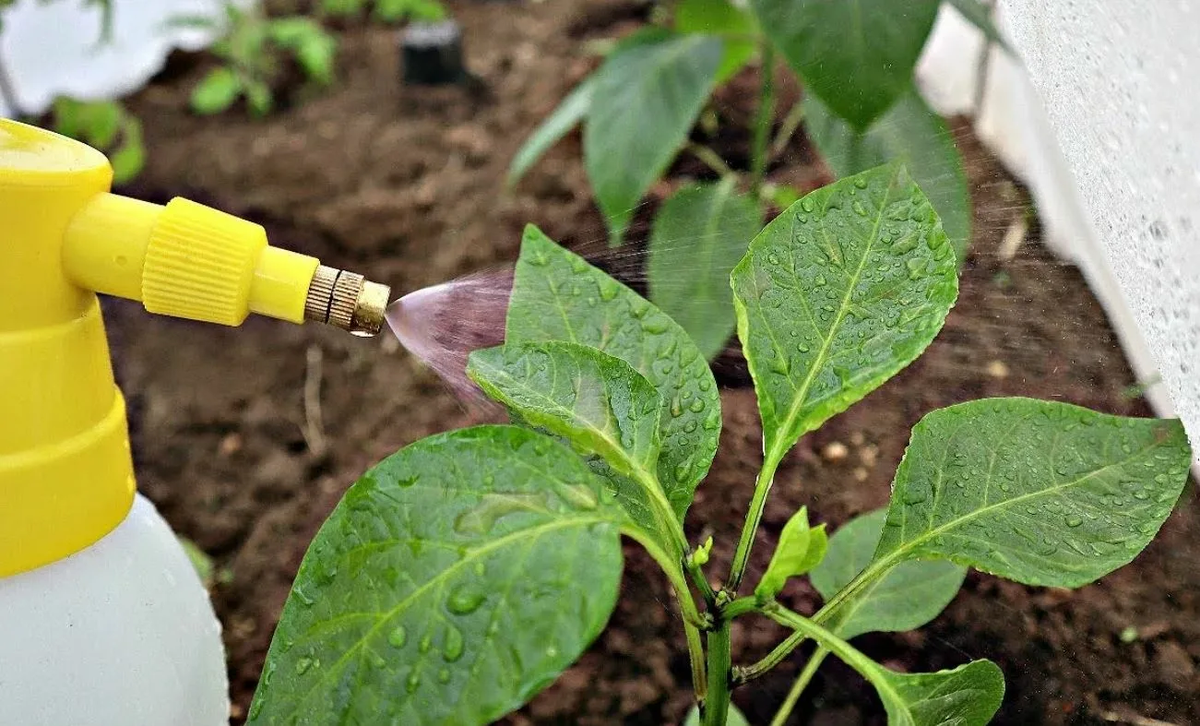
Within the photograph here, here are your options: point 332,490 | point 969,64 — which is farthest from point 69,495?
point 969,64

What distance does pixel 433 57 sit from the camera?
178cm

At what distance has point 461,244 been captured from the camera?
1344mm

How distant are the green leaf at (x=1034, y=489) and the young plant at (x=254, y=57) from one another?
1.56 metres

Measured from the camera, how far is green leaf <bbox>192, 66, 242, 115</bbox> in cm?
178

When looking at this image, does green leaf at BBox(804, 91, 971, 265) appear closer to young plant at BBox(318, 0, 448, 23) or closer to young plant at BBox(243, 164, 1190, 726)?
young plant at BBox(243, 164, 1190, 726)

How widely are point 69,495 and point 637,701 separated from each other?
1.22ft

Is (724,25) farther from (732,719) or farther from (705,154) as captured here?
(732,719)

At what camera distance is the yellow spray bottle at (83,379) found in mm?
459

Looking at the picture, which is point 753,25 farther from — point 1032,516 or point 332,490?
point 1032,516

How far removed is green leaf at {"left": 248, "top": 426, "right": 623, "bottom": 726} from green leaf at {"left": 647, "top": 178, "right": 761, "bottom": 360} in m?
0.19

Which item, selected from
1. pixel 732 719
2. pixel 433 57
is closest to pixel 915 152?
pixel 732 719

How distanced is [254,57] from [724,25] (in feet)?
3.15

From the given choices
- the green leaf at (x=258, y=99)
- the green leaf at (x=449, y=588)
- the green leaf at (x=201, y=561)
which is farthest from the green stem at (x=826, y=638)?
the green leaf at (x=258, y=99)

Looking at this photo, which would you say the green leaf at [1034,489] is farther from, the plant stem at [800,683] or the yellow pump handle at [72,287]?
the yellow pump handle at [72,287]
